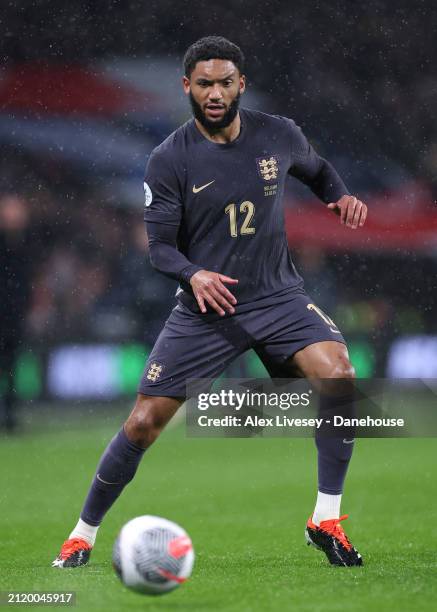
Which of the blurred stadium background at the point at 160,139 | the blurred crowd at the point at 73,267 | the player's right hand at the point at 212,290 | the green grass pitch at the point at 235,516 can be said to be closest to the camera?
the green grass pitch at the point at 235,516

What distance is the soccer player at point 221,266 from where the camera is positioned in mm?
5039

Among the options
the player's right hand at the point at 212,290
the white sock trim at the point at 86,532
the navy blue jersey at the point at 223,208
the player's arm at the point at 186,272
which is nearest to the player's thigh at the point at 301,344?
the navy blue jersey at the point at 223,208

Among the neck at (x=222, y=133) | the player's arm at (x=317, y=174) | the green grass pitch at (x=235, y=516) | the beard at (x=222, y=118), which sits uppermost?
the beard at (x=222, y=118)

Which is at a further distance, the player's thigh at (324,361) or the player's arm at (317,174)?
the player's arm at (317,174)

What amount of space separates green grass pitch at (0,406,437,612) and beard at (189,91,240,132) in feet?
5.87

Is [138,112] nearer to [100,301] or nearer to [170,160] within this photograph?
[100,301]

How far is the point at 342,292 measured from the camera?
14.0 meters

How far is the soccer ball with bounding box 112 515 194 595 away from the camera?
4.00 meters

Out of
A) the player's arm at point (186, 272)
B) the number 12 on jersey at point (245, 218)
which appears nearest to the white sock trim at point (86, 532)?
the player's arm at point (186, 272)

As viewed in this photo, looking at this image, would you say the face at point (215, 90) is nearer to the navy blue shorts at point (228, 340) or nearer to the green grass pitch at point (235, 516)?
the navy blue shorts at point (228, 340)

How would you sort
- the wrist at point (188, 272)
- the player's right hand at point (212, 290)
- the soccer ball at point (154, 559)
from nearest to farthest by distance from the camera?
the soccer ball at point (154, 559), the player's right hand at point (212, 290), the wrist at point (188, 272)

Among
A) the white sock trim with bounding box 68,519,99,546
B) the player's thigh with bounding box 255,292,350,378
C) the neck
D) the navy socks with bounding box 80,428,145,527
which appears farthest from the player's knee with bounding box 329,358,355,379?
the white sock trim with bounding box 68,519,99,546

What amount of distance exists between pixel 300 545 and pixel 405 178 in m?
9.41

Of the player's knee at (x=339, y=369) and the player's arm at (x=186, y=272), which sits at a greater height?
the player's arm at (x=186, y=272)
